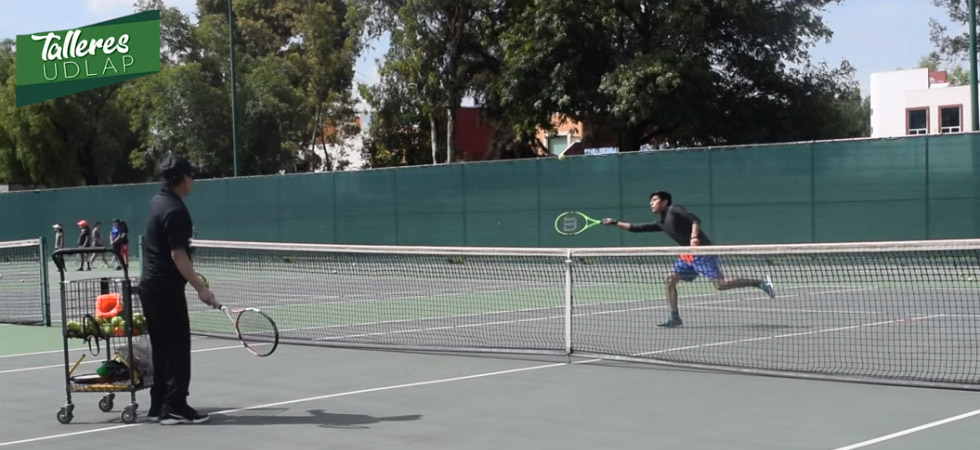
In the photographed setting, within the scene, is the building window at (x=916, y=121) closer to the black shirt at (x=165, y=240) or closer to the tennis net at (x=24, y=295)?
the tennis net at (x=24, y=295)

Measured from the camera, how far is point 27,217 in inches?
1487

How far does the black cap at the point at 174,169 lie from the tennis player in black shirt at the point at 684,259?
5924 millimetres

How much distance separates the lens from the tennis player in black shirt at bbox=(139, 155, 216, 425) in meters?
7.80

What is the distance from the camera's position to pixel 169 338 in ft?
25.9

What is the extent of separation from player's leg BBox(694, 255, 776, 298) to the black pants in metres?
6.35

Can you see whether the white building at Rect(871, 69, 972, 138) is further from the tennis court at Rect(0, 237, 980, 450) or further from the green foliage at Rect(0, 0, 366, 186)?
the tennis court at Rect(0, 237, 980, 450)

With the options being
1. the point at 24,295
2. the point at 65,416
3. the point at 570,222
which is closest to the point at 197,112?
the point at 570,222

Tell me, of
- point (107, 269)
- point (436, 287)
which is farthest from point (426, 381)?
point (107, 269)

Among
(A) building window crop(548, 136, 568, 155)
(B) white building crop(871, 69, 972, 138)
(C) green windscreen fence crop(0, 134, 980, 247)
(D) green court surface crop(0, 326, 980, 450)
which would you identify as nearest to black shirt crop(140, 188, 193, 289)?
(D) green court surface crop(0, 326, 980, 450)

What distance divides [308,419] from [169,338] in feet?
3.55

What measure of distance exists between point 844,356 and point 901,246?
168cm

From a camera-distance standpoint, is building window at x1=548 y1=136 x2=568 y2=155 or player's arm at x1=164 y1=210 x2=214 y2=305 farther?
building window at x1=548 y1=136 x2=568 y2=155

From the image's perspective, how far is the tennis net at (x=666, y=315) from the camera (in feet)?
34.1

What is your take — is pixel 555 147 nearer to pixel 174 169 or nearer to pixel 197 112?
pixel 197 112
